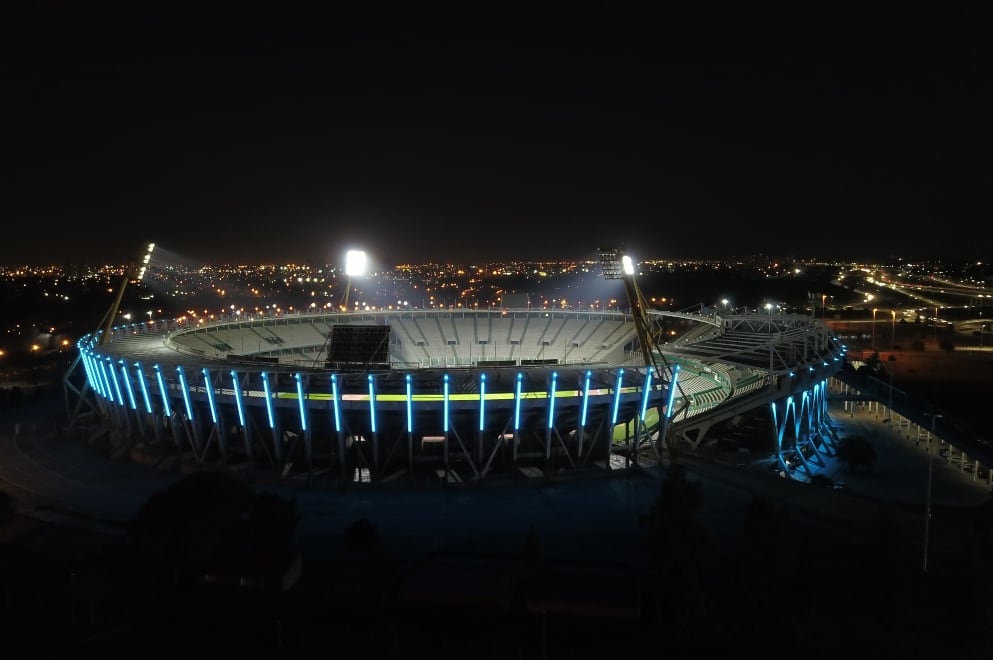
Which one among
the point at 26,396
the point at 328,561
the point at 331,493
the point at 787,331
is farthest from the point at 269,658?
the point at 26,396

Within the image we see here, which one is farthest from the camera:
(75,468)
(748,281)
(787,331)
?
(748,281)

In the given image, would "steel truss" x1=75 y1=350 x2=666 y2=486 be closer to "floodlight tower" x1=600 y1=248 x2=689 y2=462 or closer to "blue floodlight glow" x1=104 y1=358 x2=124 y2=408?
"floodlight tower" x1=600 y1=248 x2=689 y2=462

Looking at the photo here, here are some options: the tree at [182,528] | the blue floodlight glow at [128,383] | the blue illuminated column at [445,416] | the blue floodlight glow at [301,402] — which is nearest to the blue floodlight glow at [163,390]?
the blue floodlight glow at [128,383]

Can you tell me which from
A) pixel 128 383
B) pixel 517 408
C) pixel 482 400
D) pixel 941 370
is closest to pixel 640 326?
pixel 517 408

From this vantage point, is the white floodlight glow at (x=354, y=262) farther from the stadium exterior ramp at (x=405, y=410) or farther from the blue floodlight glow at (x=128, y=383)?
the blue floodlight glow at (x=128, y=383)

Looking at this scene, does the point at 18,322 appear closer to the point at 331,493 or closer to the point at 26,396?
the point at 26,396

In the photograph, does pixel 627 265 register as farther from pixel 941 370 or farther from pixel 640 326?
pixel 941 370
